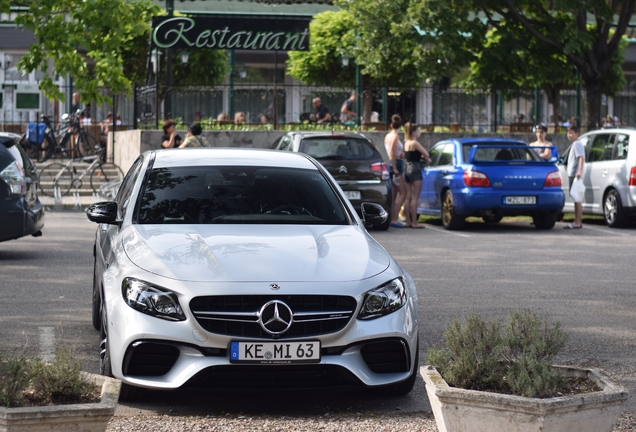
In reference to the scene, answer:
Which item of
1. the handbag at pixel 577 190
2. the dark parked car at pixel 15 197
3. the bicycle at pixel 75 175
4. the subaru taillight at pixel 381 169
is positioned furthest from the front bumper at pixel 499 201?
the bicycle at pixel 75 175

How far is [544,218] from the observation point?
1902cm

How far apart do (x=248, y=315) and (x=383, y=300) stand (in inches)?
31.1

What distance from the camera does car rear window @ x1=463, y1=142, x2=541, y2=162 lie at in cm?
1877

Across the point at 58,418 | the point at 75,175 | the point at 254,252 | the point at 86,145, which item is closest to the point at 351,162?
the point at 75,175

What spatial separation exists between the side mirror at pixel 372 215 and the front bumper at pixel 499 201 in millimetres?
10402

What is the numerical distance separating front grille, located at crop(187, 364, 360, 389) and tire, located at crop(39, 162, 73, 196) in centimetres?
1797

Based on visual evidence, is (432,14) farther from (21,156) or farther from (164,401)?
(164,401)

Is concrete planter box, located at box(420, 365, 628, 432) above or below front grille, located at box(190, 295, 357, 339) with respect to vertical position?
below

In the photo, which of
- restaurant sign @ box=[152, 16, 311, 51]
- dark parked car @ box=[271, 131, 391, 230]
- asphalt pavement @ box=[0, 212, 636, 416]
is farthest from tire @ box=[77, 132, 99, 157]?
dark parked car @ box=[271, 131, 391, 230]

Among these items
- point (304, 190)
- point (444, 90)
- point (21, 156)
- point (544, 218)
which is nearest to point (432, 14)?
point (444, 90)

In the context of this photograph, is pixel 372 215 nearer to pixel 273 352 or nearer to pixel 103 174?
pixel 273 352

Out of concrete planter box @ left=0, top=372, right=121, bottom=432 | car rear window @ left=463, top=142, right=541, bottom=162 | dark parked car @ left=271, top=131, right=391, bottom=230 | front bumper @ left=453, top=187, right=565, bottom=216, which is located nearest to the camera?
concrete planter box @ left=0, top=372, right=121, bottom=432

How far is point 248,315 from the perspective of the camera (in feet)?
19.3

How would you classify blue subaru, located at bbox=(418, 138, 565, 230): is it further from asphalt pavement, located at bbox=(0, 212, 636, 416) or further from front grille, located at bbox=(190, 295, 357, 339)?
front grille, located at bbox=(190, 295, 357, 339)
